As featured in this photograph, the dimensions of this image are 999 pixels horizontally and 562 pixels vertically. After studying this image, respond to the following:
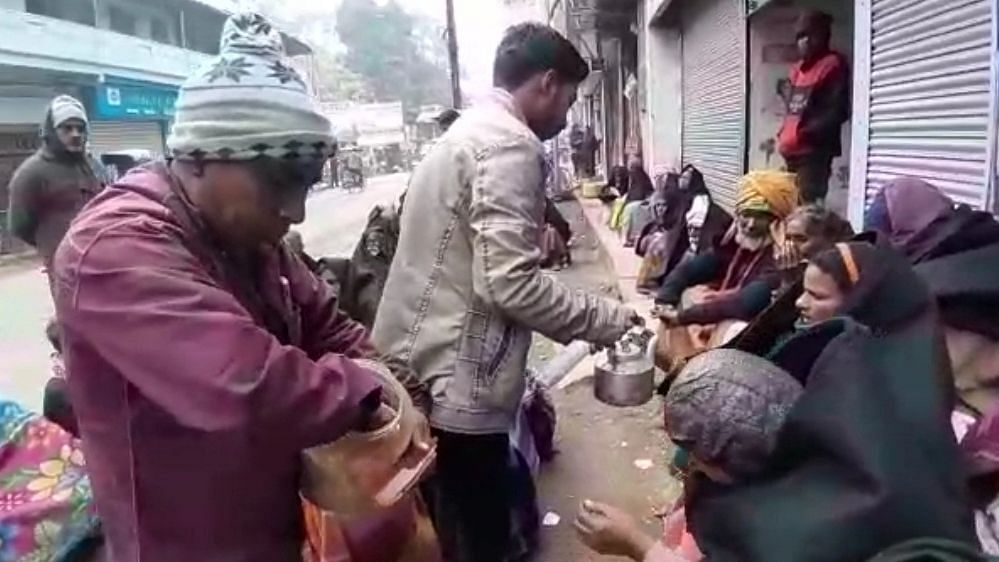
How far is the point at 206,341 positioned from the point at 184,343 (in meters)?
0.03

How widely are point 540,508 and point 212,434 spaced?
2.73m

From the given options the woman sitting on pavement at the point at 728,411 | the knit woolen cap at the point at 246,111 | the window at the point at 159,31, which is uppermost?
the window at the point at 159,31

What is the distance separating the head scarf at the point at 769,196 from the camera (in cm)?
439

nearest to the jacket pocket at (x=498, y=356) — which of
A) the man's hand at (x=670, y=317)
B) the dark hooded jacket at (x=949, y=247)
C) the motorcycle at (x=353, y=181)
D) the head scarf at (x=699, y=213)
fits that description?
the dark hooded jacket at (x=949, y=247)

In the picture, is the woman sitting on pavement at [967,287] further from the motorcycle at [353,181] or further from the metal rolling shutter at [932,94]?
the motorcycle at [353,181]

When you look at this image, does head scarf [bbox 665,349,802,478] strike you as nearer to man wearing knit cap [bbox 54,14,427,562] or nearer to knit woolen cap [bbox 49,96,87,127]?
man wearing knit cap [bbox 54,14,427,562]

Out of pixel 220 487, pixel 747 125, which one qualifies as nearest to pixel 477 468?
pixel 220 487

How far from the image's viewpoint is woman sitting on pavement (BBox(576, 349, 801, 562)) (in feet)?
4.88

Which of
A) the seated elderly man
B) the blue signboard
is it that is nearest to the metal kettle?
the seated elderly man

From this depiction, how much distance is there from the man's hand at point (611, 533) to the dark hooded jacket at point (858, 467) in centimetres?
30

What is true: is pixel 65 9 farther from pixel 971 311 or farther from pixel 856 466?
pixel 856 466

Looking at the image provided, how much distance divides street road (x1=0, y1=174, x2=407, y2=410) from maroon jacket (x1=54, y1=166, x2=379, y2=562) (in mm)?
646

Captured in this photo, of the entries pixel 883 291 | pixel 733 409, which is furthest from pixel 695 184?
pixel 733 409

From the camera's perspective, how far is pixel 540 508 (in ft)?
12.6
